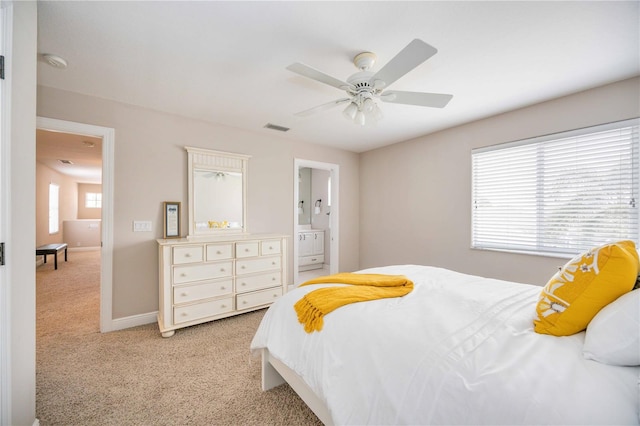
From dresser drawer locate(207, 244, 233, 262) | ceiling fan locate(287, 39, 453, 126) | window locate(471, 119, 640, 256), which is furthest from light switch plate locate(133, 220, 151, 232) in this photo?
window locate(471, 119, 640, 256)

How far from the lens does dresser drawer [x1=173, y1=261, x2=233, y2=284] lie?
2.71 m

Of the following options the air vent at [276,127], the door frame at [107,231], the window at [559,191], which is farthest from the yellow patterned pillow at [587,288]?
the door frame at [107,231]

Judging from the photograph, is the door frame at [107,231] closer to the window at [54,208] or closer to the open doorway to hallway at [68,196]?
the open doorway to hallway at [68,196]

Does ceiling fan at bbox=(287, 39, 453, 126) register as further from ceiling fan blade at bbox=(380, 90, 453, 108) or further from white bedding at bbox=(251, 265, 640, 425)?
white bedding at bbox=(251, 265, 640, 425)

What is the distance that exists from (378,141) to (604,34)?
266cm

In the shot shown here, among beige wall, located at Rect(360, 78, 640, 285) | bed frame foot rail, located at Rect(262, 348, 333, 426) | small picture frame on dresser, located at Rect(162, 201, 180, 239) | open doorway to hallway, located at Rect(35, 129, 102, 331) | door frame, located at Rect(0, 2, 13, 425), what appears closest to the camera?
door frame, located at Rect(0, 2, 13, 425)

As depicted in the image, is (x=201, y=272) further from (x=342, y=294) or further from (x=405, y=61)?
(x=405, y=61)

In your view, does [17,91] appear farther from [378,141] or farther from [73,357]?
[378,141]

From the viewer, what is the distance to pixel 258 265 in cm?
325

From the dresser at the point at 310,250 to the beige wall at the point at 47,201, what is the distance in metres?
6.05

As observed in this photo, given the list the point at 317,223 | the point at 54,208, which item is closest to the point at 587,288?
the point at 317,223

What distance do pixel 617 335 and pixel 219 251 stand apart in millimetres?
2987

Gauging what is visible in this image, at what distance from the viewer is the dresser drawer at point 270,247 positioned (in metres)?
3.29

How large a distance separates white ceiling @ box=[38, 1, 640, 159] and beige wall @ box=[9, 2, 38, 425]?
0.42 meters
